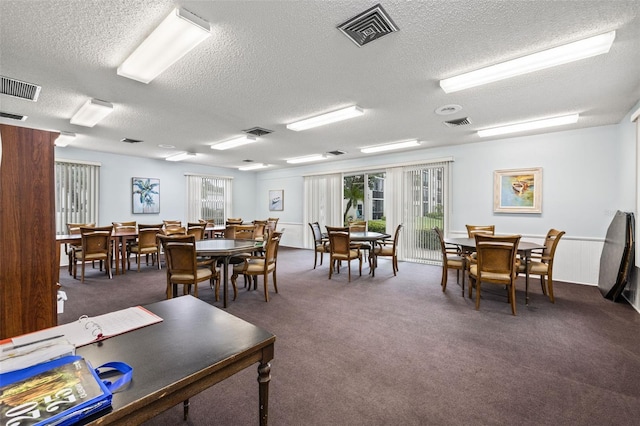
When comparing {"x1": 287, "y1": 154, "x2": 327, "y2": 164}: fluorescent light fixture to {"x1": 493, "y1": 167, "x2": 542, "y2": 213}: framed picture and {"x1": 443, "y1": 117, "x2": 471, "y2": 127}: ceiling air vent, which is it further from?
{"x1": 493, "y1": 167, "x2": 542, "y2": 213}: framed picture

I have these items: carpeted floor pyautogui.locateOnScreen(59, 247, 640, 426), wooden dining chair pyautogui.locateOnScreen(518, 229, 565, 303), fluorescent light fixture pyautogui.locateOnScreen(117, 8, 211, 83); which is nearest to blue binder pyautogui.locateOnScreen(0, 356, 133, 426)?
carpeted floor pyautogui.locateOnScreen(59, 247, 640, 426)

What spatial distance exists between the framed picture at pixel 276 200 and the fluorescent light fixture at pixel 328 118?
Result: 16.7ft

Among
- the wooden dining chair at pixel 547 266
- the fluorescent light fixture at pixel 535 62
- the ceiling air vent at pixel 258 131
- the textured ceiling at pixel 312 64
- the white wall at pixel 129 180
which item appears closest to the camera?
the textured ceiling at pixel 312 64

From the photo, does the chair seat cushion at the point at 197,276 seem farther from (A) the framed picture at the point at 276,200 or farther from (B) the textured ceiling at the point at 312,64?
(A) the framed picture at the point at 276,200

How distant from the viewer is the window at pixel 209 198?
8523 millimetres

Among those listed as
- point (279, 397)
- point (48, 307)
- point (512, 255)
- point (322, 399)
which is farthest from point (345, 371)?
point (512, 255)

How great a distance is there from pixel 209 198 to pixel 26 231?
7.66 metres

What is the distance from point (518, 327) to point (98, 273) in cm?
685

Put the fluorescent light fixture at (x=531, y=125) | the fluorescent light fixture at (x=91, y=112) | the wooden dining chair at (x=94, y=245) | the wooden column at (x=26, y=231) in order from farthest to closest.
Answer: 1. the wooden dining chair at (x=94, y=245)
2. the fluorescent light fixture at (x=531, y=125)
3. the fluorescent light fixture at (x=91, y=112)
4. the wooden column at (x=26, y=231)

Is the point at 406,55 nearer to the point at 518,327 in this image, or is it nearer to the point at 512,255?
the point at 512,255

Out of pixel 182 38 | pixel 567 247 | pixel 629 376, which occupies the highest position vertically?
pixel 182 38

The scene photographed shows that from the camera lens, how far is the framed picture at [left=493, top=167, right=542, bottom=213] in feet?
16.7

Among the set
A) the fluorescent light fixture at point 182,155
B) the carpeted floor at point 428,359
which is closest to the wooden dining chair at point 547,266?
the carpeted floor at point 428,359

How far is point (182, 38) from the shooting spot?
2129 millimetres
